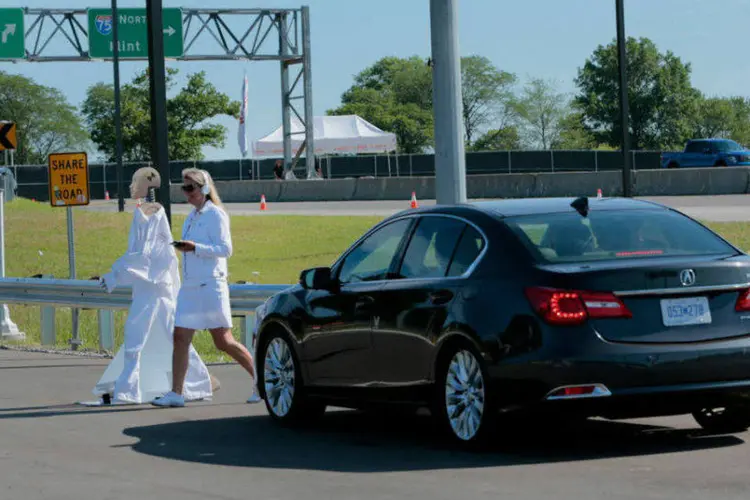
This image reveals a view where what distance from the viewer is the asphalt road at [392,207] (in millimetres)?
37812

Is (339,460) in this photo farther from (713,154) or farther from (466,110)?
(466,110)

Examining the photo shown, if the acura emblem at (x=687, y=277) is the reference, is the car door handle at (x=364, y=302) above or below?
below

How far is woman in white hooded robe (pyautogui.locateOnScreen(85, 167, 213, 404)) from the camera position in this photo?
12.2m

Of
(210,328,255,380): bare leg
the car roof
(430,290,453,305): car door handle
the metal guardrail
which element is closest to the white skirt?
(210,328,255,380): bare leg

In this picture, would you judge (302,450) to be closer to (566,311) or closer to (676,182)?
(566,311)

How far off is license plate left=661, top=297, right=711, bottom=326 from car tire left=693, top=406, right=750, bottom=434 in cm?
Answer: 98

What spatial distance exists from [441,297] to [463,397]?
1.95 feet

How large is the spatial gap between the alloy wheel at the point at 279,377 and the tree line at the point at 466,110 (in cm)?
8643

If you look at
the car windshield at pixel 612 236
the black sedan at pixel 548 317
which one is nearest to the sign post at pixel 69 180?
the black sedan at pixel 548 317

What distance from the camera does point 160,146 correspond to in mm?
16266

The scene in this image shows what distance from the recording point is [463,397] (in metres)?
9.02

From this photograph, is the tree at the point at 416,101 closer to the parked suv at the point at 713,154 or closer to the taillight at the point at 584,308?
the parked suv at the point at 713,154

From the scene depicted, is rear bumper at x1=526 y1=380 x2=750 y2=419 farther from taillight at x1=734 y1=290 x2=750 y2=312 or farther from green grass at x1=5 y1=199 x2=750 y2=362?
green grass at x1=5 y1=199 x2=750 y2=362

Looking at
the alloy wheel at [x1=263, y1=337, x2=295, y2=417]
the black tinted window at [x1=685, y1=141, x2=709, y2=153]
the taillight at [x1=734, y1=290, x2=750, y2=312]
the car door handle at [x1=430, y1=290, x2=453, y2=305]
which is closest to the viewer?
the taillight at [x1=734, y1=290, x2=750, y2=312]
